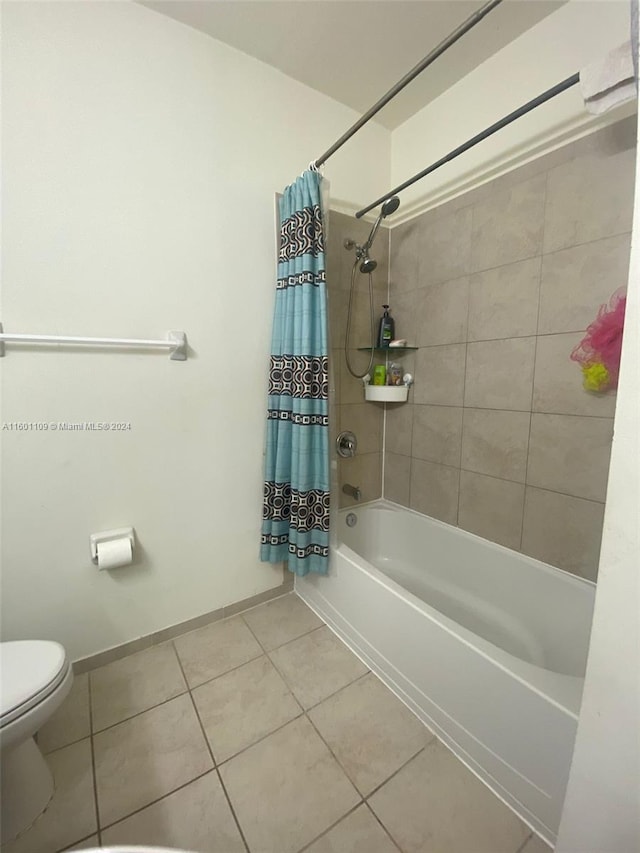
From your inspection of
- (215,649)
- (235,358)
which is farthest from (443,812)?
(235,358)

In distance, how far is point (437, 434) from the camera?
173 centimetres

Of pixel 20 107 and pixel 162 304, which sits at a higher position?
pixel 20 107

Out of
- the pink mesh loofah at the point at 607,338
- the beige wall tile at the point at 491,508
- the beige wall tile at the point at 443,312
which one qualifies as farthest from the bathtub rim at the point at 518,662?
the beige wall tile at the point at 443,312

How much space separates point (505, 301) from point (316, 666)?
174 cm

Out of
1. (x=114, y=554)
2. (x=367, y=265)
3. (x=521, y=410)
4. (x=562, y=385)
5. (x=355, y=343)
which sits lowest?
(x=114, y=554)

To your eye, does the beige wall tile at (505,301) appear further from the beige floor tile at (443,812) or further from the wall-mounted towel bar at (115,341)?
the beige floor tile at (443,812)

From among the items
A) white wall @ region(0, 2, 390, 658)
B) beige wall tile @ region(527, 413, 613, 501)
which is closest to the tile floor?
white wall @ region(0, 2, 390, 658)

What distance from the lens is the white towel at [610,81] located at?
0.78m

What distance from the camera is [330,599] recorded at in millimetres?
1514

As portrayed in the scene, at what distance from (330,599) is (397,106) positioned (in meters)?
2.47

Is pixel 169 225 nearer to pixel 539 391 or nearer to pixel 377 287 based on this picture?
pixel 377 287

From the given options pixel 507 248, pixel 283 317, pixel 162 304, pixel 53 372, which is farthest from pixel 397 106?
pixel 53 372

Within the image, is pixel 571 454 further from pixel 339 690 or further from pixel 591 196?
pixel 339 690

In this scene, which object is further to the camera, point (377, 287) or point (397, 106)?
point (377, 287)
